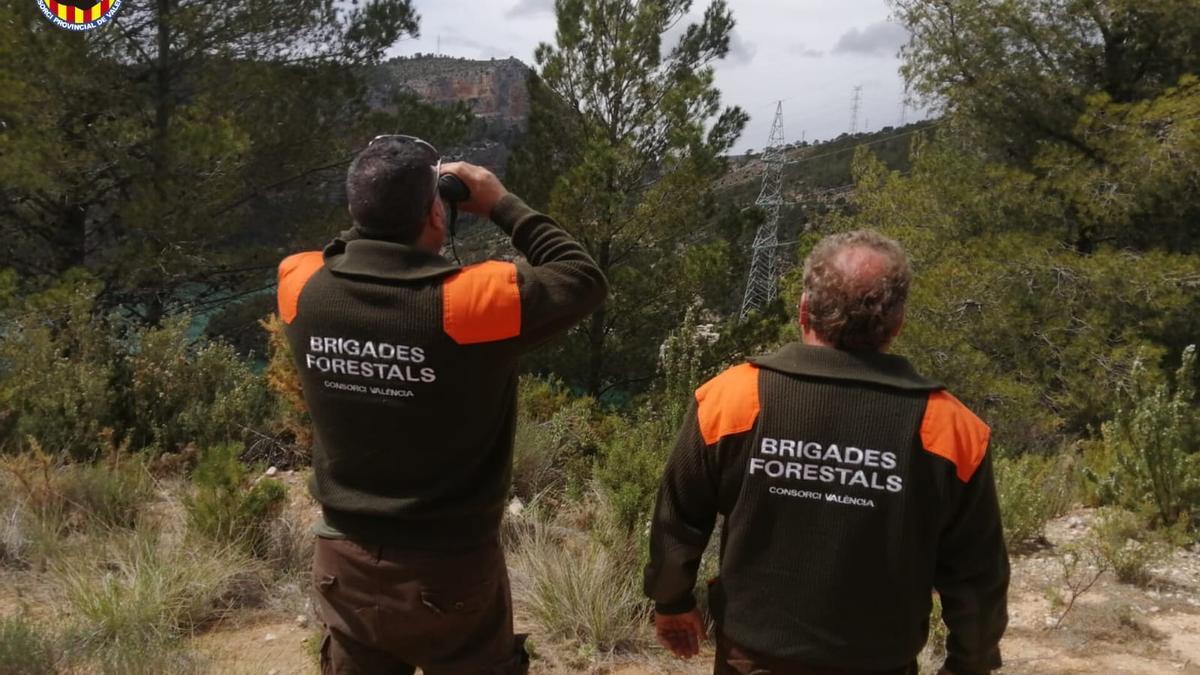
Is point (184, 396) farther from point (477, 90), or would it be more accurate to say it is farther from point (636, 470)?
point (477, 90)

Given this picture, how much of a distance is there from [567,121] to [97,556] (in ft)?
32.4

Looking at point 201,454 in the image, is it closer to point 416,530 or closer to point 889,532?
point 416,530

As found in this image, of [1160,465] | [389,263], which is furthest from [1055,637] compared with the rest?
[389,263]

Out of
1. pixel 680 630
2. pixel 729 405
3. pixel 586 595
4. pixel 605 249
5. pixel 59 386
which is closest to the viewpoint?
pixel 729 405

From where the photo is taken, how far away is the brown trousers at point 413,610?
1960 millimetres

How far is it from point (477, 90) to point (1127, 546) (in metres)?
46.7

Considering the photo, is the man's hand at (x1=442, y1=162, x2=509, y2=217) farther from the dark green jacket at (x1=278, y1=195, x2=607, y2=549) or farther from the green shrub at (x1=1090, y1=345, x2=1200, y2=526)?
the green shrub at (x1=1090, y1=345, x2=1200, y2=526)

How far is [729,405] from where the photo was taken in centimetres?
190

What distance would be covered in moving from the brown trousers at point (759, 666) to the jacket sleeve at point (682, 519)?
158 mm

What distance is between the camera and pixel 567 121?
41.7ft

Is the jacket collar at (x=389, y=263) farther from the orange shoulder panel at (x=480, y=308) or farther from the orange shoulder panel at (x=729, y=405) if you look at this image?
the orange shoulder panel at (x=729, y=405)

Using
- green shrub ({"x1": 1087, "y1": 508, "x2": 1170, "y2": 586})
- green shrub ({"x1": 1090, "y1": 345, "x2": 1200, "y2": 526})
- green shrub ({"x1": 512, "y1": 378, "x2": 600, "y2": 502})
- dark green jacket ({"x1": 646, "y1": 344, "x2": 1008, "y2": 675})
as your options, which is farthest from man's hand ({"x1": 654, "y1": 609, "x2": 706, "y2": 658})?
green shrub ({"x1": 1090, "y1": 345, "x2": 1200, "y2": 526})

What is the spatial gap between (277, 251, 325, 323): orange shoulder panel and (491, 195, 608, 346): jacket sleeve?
17.9 inches

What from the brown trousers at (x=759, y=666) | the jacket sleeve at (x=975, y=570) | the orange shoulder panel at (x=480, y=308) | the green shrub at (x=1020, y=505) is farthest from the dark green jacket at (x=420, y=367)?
the green shrub at (x=1020, y=505)
